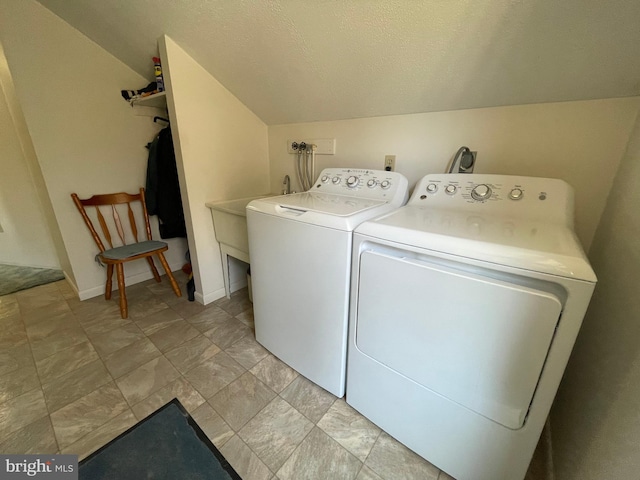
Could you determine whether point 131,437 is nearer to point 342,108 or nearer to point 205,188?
point 205,188

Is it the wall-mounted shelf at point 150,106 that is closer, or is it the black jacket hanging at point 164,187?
the wall-mounted shelf at point 150,106

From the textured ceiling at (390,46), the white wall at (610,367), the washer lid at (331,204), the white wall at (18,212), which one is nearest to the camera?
the white wall at (610,367)

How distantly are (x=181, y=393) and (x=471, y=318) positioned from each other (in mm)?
1387

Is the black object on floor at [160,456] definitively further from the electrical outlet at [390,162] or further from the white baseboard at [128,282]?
the electrical outlet at [390,162]

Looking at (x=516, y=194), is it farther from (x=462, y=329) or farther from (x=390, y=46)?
(x=390, y=46)

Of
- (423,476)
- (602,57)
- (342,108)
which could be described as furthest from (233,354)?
(602,57)

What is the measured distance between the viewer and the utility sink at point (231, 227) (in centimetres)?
171

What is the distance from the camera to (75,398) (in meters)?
1.27

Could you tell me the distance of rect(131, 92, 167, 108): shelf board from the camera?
70.1 inches

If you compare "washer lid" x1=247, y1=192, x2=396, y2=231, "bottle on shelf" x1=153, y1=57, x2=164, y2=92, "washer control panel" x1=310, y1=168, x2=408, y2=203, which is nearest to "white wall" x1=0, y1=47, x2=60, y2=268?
"bottle on shelf" x1=153, y1=57, x2=164, y2=92

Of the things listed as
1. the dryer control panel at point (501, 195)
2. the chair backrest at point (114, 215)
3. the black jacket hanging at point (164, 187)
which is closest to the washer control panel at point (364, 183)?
the dryer control panel at point (501, 195)

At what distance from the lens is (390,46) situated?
1.13 meters

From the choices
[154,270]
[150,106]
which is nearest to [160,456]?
[154,270]

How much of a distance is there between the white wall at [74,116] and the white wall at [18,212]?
74 centimetres
